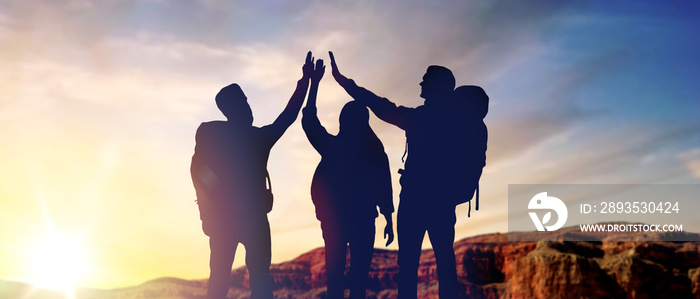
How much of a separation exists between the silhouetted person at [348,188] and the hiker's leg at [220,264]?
1.70 metres

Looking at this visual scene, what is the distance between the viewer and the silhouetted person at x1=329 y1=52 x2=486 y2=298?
9.52m

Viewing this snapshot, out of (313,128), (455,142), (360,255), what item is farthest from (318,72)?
(360,255)

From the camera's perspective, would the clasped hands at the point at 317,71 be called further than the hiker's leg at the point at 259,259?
Yes

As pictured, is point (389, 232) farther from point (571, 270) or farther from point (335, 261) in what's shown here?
point (571, 270)

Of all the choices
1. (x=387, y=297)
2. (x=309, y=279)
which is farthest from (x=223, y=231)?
(x=309, y=279)

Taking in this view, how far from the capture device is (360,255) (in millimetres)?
9797

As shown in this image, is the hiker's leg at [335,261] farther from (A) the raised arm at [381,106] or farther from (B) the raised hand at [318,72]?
(B) the raised hand at [318,72]

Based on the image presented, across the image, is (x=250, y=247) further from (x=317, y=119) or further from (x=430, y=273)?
(x=430, y=273)

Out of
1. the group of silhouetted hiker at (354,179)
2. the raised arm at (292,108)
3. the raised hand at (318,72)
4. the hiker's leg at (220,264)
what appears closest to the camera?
the group of silhouetted hiker at (354,179)

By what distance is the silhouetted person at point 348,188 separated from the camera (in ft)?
32.2

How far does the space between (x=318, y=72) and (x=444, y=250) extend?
13.9ft

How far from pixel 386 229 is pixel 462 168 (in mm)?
1871

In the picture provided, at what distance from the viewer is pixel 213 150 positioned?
1005cm

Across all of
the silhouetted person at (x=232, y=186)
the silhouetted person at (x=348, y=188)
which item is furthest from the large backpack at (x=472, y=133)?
the silhouetted person at (x=232, y=186)
